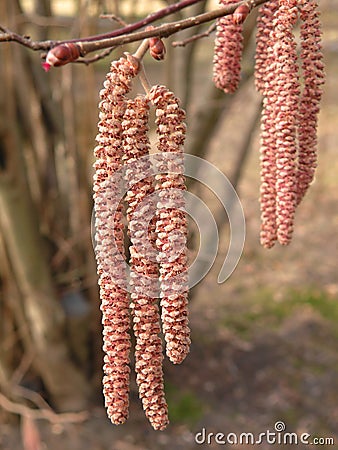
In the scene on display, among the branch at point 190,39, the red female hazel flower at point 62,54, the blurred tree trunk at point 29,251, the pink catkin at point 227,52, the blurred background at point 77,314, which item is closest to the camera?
the red female hazel flower at point 62,54

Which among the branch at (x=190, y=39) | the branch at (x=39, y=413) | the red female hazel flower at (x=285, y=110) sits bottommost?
the branch at (x=39, y=413)

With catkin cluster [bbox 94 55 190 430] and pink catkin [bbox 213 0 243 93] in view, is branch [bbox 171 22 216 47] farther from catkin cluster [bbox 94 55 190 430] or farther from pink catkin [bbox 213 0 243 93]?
catkin cluster [bbox 94 55 190 430]

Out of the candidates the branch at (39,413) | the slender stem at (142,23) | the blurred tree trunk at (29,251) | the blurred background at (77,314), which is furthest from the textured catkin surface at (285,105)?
the branch at (39,413)

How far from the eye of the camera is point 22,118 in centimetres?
303

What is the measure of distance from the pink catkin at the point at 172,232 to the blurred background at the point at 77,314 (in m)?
1.73

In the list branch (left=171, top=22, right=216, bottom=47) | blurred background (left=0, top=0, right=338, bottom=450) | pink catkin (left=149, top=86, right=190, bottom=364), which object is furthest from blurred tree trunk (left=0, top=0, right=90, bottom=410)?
→ pink catkin (left=149, top=86, right=190, bottom=364)

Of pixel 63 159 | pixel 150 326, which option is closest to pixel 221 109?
pixel 63 159

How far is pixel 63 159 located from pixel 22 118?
41cm

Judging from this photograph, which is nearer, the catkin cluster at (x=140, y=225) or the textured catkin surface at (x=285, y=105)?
the catkin cluster at (x=140, y=225)

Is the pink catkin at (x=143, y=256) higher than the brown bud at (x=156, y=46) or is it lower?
lower

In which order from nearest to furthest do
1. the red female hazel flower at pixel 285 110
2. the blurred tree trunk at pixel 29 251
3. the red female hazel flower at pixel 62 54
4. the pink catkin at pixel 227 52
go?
the red female hazel flower at pixel 62 54, the red female hazel flower at pixel 285 110, the pink catkin at pixel 227 52, the blurred tree trunk at pixel 29 251

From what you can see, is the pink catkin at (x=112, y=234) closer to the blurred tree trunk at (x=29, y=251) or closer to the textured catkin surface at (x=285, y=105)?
the textured catkin surface at (x=285, y=105)

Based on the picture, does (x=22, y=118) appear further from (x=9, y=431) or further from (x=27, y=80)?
(x=9, y=431)

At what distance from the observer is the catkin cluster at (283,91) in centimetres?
89
